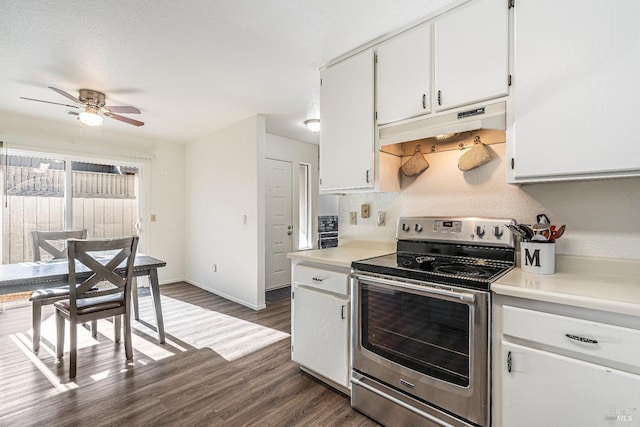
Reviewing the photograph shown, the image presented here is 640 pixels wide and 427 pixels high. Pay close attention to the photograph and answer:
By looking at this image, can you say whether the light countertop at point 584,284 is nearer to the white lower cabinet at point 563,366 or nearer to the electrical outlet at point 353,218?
the white lower cabinet at point 563,366

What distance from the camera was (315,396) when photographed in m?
2.00

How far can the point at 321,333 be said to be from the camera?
6.71 ft

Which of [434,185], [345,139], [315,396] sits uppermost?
[345,139]

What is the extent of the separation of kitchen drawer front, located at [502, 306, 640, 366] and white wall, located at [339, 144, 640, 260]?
63cm

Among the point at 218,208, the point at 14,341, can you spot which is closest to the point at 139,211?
the point at 218,208

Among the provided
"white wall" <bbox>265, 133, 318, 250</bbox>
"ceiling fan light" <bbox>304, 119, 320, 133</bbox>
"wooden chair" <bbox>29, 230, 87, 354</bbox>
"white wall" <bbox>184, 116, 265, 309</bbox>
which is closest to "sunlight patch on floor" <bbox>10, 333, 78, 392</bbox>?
"wooden chair" <bbox>29, 230, 87, 354</bbox>

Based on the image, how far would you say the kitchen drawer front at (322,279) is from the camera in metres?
1.91

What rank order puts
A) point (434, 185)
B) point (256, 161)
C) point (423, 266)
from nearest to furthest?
point (423, 266)
point (434, 185)
point (256, 161)

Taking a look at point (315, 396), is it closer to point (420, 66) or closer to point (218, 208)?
point (420, 66)

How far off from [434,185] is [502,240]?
1.92ft

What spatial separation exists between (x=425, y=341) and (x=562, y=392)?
0.55m

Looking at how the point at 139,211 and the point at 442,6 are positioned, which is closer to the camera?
the point at 442,6

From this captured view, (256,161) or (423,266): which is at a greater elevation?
(256,161)

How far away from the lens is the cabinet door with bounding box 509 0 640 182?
1272mm
